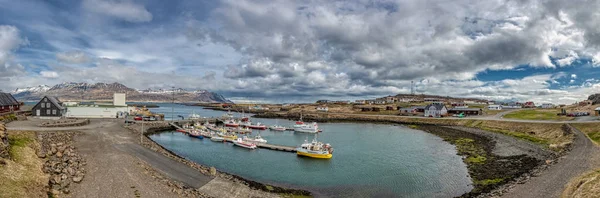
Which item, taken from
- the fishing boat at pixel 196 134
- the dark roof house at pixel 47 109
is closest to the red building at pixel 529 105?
the fishing boat at pixel 196 134

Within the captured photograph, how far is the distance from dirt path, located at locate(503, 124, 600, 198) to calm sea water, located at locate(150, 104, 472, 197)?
4.93m

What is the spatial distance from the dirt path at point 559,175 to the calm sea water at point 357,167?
4.93 m

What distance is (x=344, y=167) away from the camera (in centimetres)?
3872

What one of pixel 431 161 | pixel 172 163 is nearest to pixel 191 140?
pixel 172 163

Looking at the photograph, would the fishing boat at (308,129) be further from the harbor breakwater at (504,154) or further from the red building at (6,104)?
the red building at (6,104)

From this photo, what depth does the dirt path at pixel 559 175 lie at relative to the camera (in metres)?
23.5

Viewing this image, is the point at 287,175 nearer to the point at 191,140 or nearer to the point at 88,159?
the point at 88,159

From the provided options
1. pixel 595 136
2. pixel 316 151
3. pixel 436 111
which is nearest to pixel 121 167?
pixel 316 151

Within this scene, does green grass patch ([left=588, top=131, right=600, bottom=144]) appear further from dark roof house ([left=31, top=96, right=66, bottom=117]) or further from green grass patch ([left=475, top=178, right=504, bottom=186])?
dark roof house ([left=31, top=96, right=66, bottom=117])

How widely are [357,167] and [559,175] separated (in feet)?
64.3

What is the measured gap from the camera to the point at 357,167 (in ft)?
127

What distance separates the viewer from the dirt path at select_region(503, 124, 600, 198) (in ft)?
77.2

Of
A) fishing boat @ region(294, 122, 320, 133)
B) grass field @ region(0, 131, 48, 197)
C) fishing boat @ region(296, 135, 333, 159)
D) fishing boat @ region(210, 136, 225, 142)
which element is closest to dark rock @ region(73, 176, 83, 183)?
grass field @ region(0, 131, 48, 197)

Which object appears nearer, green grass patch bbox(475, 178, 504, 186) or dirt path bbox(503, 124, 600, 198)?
dirt path bbox(503, 124, 600, 198)
